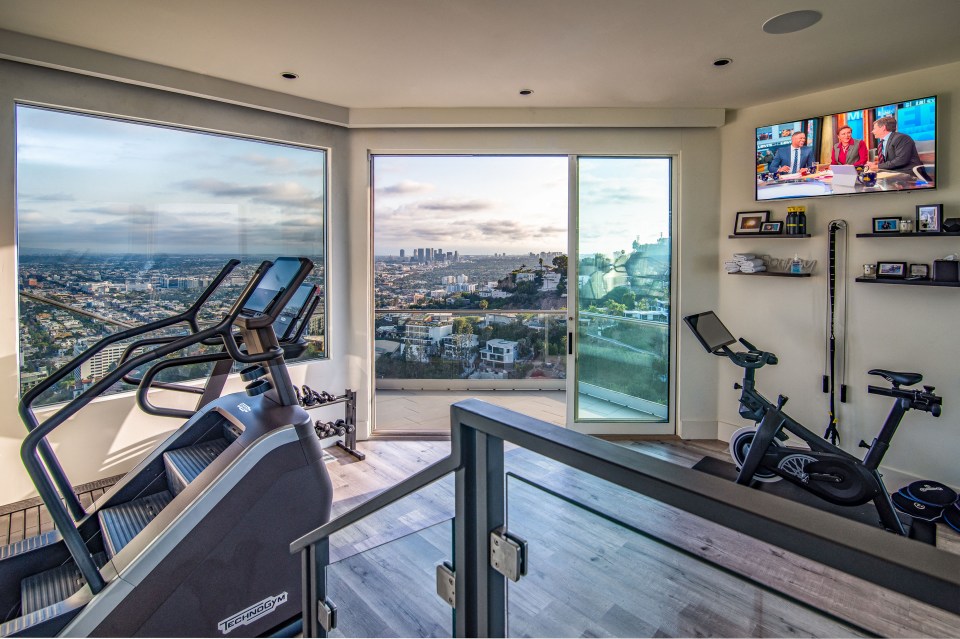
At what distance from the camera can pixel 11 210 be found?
10.1ft

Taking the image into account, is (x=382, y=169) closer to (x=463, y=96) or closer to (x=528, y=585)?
(x=463, y=96)

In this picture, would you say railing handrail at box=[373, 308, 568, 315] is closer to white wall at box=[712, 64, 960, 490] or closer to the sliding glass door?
the sliding glass door

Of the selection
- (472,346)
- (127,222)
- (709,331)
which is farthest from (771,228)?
(127,222)

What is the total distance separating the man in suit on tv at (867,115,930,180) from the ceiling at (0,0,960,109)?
1.08 ft

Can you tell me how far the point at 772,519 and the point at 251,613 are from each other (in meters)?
2.23

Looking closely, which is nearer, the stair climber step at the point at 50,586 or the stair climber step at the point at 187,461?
the stair climber step at the point at 50,586

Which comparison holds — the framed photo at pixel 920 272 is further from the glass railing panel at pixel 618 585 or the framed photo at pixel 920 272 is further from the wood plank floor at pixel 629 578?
the glass railing panel at pixel 618 585

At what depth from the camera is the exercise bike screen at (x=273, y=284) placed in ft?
8.48

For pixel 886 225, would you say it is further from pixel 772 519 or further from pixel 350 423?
pixel 350 423

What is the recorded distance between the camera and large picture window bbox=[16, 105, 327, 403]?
126 inches

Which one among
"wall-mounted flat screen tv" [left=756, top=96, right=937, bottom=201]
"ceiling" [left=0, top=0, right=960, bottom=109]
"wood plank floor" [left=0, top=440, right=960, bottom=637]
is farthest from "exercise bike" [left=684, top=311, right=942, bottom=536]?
"wood plank floor" [left=0, top=440, right=960, bottom=637]

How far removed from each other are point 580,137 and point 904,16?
2141 mm

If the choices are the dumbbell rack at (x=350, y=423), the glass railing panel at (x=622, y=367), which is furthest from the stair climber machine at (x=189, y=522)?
the glass railing panel at (x=622, y=367)

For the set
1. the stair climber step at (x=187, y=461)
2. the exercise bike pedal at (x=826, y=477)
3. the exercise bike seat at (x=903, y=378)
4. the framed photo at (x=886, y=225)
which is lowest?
the exercise bike pedal at (x=826, y=477)
